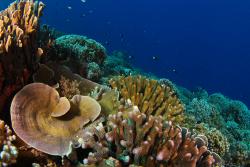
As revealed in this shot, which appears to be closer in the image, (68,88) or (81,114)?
(81,114)

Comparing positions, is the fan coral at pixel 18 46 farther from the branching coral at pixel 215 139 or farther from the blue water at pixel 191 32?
the blue water at pixel 191 32

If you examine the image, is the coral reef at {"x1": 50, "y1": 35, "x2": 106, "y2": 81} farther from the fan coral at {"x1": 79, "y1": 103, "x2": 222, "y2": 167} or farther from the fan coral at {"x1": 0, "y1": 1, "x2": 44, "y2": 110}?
the fan coral at {"x1": 79, "y1": 103, "x2": 222, "y2": 167}

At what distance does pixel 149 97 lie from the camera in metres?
6.00

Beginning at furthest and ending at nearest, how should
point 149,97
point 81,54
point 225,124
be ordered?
1. point 225,124
2. point 81,54
3. point 149,97

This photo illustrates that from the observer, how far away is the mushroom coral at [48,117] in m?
4.22

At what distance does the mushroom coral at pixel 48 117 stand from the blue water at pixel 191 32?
384 feet

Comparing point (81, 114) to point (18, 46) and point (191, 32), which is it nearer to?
point (18, 46)

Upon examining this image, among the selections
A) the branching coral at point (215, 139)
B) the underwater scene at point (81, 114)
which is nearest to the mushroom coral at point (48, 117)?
the underwater scene at point (81, 114)

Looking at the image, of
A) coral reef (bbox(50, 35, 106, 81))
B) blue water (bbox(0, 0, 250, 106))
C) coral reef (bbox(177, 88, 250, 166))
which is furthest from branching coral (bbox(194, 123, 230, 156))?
blue water (bbox(0, 0, 250, 106))

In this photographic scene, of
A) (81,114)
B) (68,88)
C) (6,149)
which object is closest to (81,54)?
(68,88)

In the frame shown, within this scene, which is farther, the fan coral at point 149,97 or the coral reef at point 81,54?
the coral reef at point 81,54

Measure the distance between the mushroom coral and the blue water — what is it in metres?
117

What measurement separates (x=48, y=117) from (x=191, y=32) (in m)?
155

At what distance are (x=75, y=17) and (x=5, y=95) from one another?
11333 centimetres
